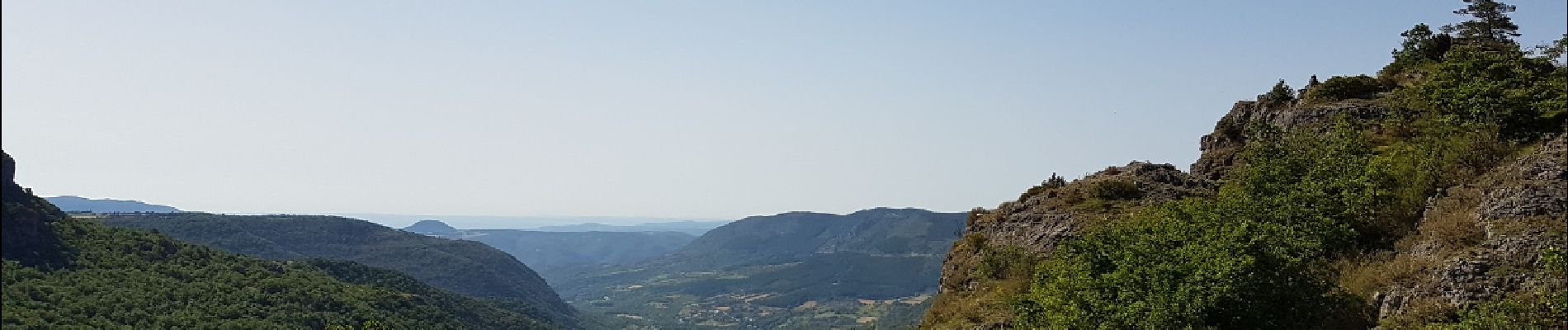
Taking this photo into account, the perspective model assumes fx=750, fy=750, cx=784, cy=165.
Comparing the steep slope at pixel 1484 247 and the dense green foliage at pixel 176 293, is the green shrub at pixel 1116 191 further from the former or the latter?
the dense green foliage at pixel 176 293

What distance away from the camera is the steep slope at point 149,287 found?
306 ft

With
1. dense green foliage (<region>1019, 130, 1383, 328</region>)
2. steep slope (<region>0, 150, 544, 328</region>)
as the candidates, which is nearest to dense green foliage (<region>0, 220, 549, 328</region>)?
steep slope (<region>0, 150, 544, 328</region>)

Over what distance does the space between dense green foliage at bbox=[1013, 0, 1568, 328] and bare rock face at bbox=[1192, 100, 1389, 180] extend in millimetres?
3702

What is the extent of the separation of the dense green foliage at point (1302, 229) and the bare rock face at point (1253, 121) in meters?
3.70

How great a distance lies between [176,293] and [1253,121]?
445ft

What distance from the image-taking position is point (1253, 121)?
124 feet

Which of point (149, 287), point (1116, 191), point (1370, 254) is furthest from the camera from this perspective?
point (149, 287)

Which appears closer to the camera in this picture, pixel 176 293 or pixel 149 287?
pixel 149 287

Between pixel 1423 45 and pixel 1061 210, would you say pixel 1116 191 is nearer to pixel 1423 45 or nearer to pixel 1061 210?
pixel 1061 210

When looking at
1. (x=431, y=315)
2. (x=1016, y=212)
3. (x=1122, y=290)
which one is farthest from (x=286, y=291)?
(x=1122, y=290)

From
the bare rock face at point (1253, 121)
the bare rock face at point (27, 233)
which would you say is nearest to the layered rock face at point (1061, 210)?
the bare rock face at point (1253, 121)

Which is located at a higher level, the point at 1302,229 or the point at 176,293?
the point at 1302,229

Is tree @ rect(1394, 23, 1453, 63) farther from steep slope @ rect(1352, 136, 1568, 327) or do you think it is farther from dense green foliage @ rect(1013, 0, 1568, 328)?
steep slope @ rect(1352, 136, 1568, 327)

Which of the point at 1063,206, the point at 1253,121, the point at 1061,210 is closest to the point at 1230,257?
the point at 1061,210
